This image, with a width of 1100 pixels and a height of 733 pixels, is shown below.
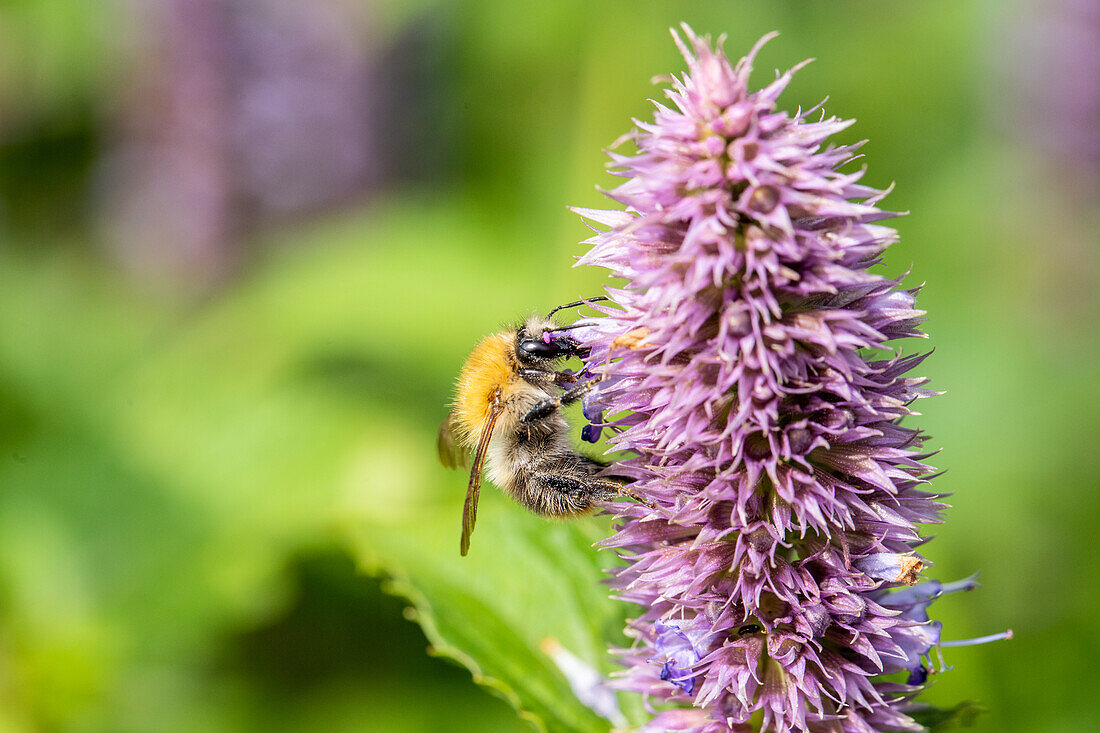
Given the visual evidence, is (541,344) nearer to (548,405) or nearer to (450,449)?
(548,405)

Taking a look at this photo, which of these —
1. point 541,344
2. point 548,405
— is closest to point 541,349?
point 541,344

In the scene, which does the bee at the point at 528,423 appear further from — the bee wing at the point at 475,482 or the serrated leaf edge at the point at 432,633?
the serrated leaf edge at the point at 432,633

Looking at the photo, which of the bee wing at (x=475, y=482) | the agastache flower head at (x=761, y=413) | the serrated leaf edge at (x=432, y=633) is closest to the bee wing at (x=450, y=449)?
the serrated leaf edge at (x=432, y=633)

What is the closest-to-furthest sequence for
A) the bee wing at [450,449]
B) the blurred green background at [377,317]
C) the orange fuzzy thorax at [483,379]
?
the orange fuzzy thorax at [483,379] → the bee wing at [450,449] → the blurred green background at [377,317]

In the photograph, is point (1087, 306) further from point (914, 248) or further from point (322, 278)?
point (322, 278)

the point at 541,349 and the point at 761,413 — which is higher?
the point at 761,413

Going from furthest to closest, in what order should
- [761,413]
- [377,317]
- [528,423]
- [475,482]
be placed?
[377,317], [528,423], [475,482], [761,413]


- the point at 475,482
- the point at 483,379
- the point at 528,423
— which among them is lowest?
the point at 475,482
